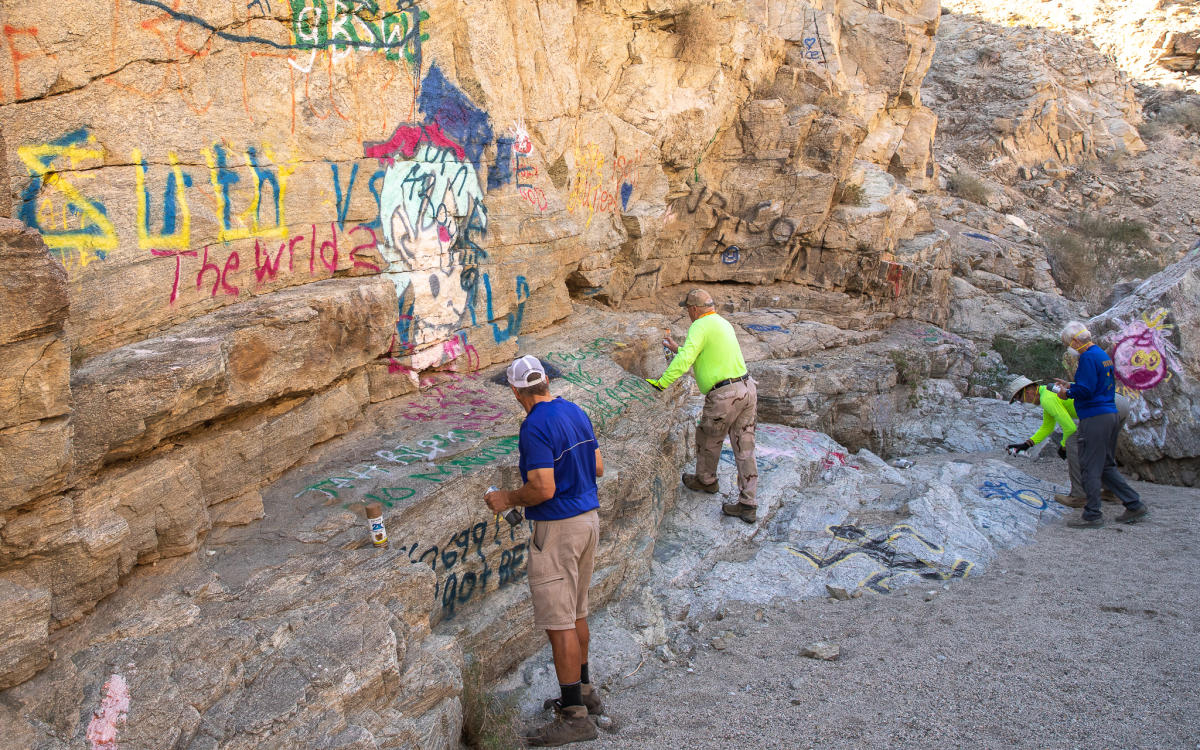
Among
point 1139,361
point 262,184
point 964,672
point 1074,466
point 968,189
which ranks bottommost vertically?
point 964,672

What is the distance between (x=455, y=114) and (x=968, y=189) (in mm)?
16302

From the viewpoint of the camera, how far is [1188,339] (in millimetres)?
7895

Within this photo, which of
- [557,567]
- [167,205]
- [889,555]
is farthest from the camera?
[889,555]

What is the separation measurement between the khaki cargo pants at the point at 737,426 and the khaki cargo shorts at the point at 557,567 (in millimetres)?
2476

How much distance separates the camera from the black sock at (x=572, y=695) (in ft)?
12.4

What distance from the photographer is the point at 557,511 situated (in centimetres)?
377

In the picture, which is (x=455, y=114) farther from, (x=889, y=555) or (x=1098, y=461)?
(x=1098, y=461)

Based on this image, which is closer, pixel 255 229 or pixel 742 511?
pixel 255 229

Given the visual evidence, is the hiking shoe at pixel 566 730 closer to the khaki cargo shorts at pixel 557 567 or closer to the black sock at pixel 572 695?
the black sock at pixel 572 695

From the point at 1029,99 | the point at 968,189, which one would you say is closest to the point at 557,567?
the point at 968,189

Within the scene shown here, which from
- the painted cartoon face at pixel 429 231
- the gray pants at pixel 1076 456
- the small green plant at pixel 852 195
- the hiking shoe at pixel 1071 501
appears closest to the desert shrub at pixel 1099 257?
the small green plant at pixel 852 195

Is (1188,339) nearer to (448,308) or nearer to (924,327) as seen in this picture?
(924,327)

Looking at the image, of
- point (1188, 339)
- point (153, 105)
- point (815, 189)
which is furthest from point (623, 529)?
point (815, 189)

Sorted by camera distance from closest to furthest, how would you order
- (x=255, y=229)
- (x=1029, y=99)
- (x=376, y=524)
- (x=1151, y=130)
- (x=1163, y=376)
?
(x=376, y=524) → (x=255, y=229) → (x=1163, y=376) → (x=1029, y=99) → (x=1151, y=130)
